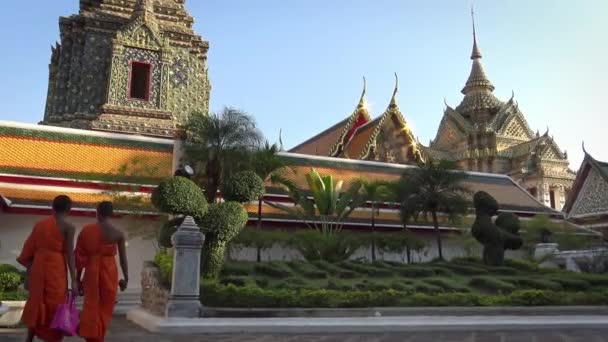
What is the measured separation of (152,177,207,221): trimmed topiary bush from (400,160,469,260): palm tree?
8.00 metres

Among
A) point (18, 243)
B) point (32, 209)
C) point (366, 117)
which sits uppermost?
point (366, 117)

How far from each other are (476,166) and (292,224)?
28.8 metres

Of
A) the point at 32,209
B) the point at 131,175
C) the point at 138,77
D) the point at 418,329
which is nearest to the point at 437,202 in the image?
the point at 418,329

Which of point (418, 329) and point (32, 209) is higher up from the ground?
point (32, 209)

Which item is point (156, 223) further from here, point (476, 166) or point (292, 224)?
point (476, 166)

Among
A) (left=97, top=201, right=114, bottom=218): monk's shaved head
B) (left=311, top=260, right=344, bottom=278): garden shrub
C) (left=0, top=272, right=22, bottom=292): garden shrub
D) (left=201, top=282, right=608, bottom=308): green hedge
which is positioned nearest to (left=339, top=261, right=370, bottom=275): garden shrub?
(left=311, top=260, right=344, bottom=278): garden shrub

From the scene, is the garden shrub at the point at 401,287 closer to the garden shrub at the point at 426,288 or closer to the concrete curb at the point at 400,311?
the garden shrub at the point at 426,288

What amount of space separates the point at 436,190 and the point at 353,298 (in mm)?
7906

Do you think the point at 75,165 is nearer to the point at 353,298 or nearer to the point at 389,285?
the point at 389,285

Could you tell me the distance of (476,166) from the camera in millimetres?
42719

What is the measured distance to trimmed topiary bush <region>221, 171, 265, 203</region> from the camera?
11250 mm

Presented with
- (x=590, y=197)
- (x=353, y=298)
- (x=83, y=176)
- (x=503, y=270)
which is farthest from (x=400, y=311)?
(x=590, y=197)

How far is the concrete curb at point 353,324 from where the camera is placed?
802 centimetres

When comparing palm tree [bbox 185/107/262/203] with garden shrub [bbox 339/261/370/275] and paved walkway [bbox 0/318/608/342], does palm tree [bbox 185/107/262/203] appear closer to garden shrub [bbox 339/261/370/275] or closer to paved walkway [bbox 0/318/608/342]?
garden shrub [bbox 339/261/370/275]
